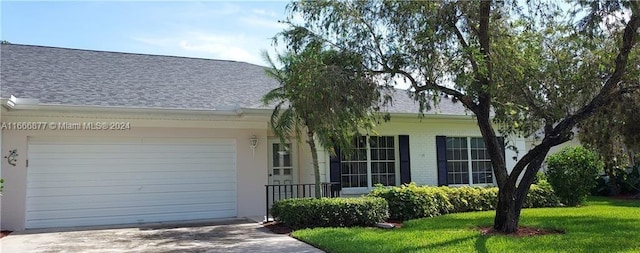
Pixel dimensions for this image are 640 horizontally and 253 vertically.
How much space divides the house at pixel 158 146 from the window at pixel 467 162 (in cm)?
3

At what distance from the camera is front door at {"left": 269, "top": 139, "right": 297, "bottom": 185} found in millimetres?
13969

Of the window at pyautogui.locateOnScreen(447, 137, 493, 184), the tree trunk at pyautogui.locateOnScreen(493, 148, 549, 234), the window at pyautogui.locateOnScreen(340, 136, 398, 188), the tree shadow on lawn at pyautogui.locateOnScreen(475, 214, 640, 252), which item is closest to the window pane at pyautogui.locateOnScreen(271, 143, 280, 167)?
the window at pyautogui.locateOnScreen(340, 136, 398, 188)

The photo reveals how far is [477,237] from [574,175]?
7053 millimetres

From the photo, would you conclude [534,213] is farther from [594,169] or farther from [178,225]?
[178,225]

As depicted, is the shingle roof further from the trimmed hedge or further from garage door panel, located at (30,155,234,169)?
the trimmed hedge

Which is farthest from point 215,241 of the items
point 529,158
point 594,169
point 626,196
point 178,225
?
point 626,196

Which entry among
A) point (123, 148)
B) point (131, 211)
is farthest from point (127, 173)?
point (131, 211)

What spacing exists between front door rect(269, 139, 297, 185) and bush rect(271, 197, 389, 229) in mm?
3125

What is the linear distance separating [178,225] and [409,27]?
6650 millimetres

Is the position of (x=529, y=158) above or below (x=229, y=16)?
below

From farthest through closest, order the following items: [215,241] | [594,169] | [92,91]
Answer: [594,169] → [92,91] → [215,241]

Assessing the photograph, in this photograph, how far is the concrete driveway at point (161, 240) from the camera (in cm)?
812

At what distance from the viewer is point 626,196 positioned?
57.6 ft

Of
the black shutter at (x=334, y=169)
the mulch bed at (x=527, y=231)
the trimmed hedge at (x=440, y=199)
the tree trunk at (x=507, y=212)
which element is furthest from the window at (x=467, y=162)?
the tree trunk at (x=507, y=212)
